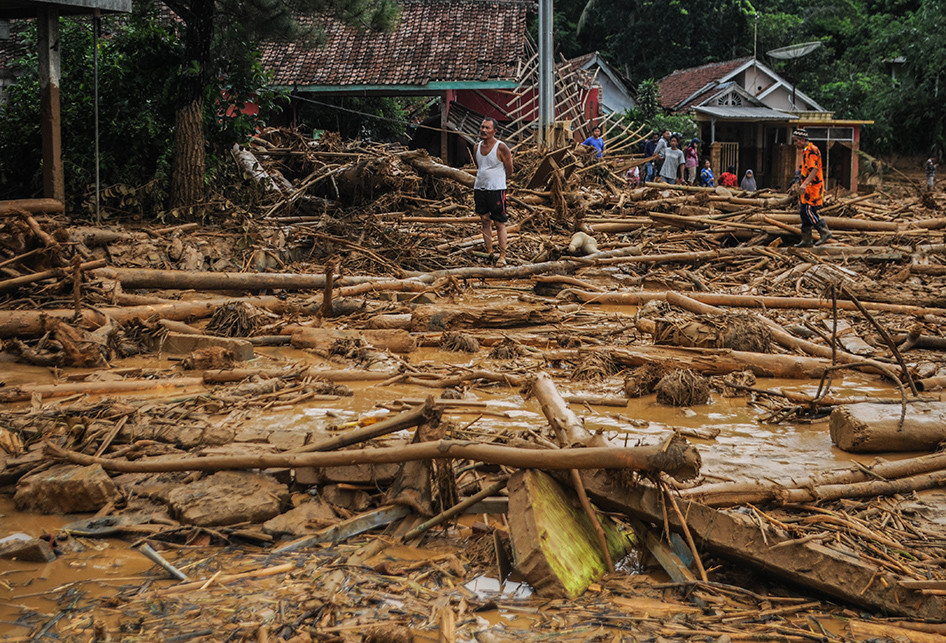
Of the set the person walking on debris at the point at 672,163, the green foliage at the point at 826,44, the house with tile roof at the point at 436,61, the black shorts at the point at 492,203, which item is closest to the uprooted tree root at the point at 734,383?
the black shorts at the point at 492,203

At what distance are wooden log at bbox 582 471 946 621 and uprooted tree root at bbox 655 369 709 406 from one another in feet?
7.70

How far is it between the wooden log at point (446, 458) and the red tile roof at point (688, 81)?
102 ft

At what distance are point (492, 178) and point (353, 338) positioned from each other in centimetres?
478

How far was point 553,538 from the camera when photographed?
10.6 ft

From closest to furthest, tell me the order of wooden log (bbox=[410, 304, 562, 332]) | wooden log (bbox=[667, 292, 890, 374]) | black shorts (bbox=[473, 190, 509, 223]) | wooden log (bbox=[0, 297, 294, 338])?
wooden log (bbox=[667, 292, 890, 374]), wooden log (bbox=[0, 297, 294, 338]), wooden log (bbox=[410, 304, 562, 332]), black shorts (bbox=[473, 190, 509, 223])

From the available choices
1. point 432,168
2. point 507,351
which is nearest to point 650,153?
point 432,168

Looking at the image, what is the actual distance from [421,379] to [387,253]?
5.68 metres

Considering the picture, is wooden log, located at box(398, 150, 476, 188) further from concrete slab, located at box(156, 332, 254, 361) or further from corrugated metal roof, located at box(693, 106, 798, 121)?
corrugated metal roof, located at box(693, 106, 798, 121)

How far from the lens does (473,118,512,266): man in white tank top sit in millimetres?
11117

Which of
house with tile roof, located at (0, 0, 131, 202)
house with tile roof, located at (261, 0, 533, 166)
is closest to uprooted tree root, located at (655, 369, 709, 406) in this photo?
house with tile roof, located at (0, 0, 131, 202)

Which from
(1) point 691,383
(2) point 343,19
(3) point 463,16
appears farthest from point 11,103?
(3) point 463,16

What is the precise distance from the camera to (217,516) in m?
3.75

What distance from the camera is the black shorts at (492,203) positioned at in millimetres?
11367

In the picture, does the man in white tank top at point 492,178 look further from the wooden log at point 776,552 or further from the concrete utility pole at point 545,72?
the wooden log at point 776,552
